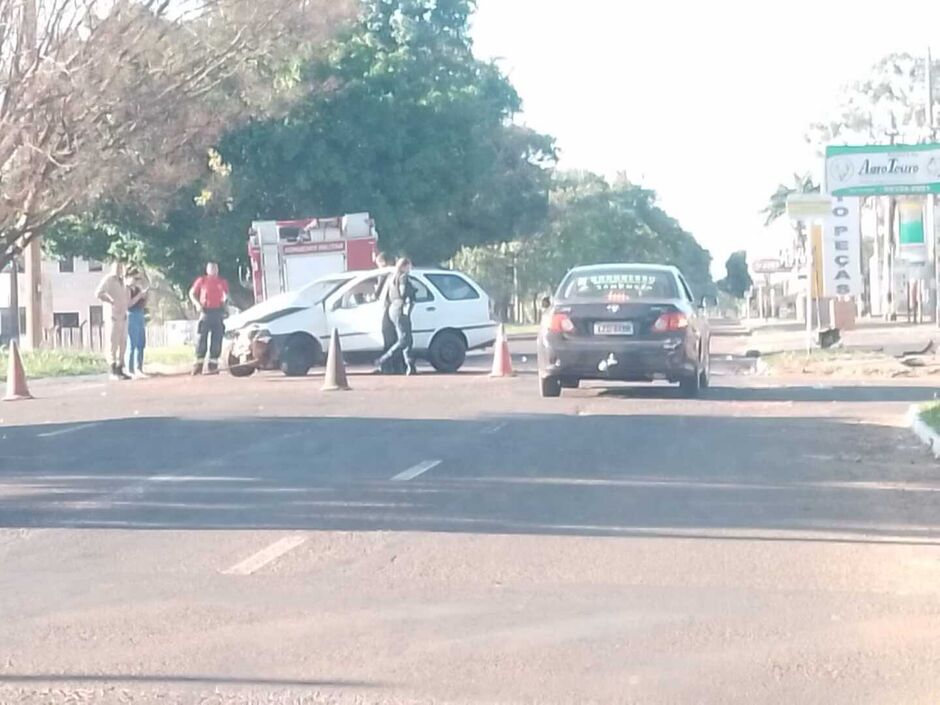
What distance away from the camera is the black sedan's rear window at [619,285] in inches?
768

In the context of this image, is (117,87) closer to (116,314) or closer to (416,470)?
(116,314)

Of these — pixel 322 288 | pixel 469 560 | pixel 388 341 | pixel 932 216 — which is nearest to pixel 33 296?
pixel 322 288

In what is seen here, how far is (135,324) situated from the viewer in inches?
1034

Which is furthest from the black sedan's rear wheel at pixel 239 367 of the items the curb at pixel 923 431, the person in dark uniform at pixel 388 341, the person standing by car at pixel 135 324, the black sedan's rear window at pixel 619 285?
the curb at pixel 923 431

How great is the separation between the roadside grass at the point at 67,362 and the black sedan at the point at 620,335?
40.3ft

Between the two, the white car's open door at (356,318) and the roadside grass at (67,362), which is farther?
the roadside grass at (67,362)

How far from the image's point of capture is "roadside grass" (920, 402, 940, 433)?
49.7 ft

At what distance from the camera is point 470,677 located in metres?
6.75

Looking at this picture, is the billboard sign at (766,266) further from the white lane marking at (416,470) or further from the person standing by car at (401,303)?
the white lane marking at (416,470)

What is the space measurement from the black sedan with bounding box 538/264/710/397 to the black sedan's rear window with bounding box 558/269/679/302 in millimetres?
12

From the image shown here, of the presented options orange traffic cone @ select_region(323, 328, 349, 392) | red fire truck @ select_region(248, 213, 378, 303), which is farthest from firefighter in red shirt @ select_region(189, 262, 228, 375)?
red fire truck @ select_region(248, 213, 378, 303)

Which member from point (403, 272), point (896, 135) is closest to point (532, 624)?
point (403, 272)

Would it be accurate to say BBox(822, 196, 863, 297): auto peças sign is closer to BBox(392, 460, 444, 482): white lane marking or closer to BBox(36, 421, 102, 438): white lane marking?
BBox(36, 421, 102, 438): white lane marking

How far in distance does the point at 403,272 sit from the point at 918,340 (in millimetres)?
18221
